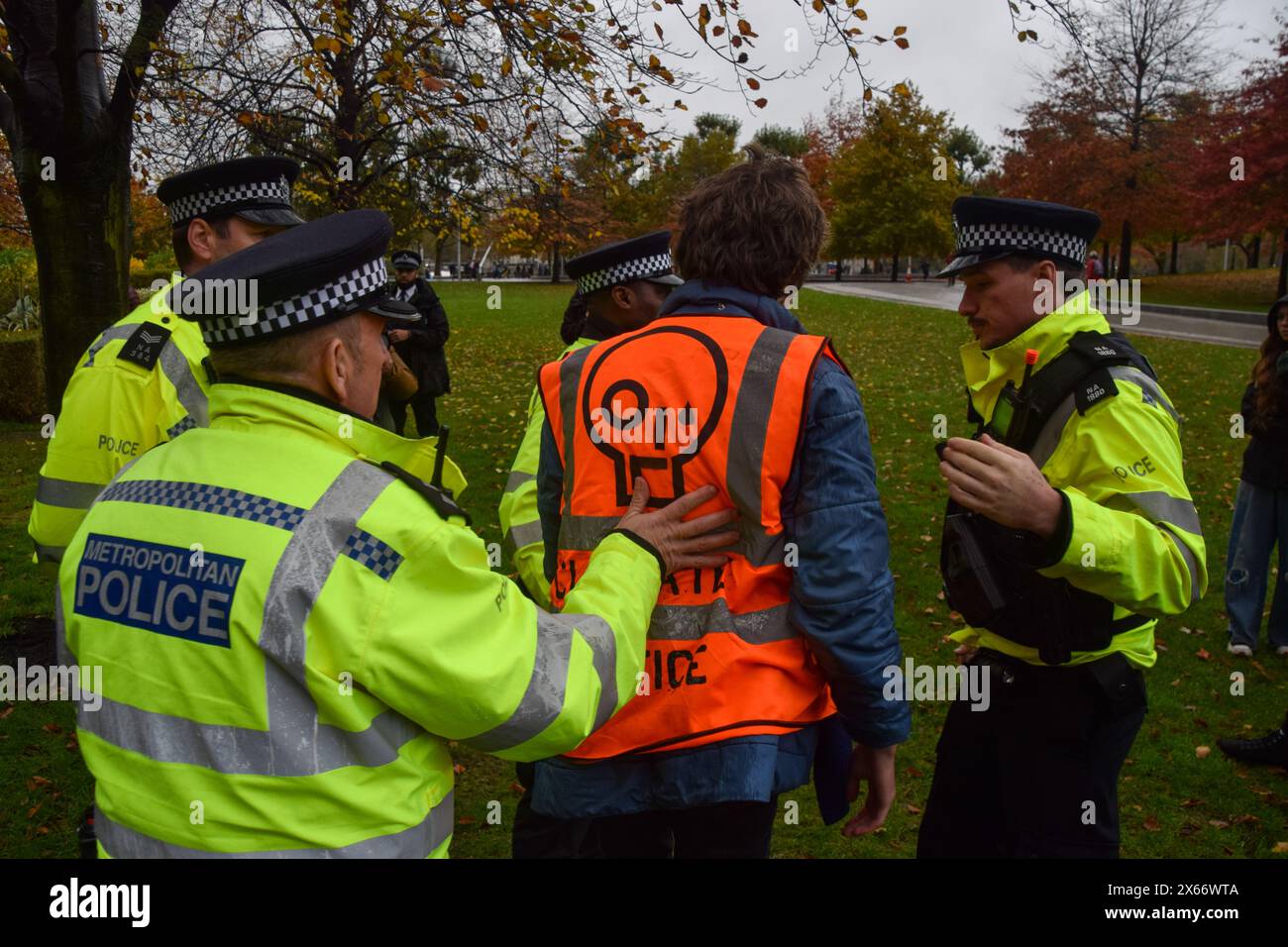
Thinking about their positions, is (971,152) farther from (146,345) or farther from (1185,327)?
(146,345)

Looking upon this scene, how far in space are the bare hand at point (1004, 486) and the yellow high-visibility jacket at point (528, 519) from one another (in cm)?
150

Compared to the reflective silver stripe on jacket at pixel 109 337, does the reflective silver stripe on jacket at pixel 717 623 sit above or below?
below

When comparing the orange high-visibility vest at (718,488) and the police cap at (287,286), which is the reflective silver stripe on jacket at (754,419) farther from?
the police cap at (287,286)

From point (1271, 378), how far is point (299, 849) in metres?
6.29

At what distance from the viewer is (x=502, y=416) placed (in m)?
13.2

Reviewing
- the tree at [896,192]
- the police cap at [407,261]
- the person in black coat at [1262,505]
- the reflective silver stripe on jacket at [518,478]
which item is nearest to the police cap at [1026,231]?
the reflective silver stripe on jacket at [518,478]

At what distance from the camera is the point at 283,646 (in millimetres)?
1562

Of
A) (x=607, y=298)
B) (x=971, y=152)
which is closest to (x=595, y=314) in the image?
(x=607, y=298)

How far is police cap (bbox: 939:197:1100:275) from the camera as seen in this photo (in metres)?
2.96

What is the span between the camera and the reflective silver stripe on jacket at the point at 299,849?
1635 millimetres

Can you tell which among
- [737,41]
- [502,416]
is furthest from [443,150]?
[737,41]

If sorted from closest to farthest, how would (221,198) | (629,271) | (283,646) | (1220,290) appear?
1. (283,646)
2. (221,198)
3. (629,271)
4. (1220,290)

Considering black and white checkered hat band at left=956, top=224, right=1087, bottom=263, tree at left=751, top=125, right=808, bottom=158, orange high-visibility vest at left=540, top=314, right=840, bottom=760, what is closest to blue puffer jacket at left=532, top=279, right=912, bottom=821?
orange high-visibility vest at left=540, top=314, right=840, bottom=760

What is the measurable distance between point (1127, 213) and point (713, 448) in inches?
1347
